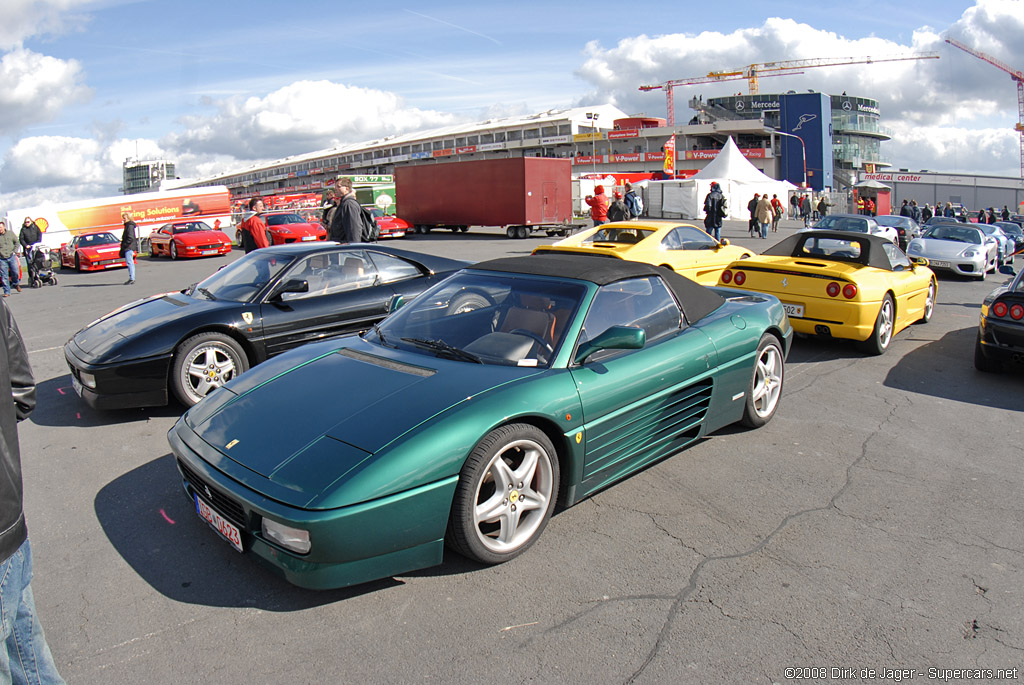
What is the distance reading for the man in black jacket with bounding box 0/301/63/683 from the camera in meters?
1.81

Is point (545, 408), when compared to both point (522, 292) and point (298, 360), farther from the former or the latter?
point (298, 360)

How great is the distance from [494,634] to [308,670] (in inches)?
27.0

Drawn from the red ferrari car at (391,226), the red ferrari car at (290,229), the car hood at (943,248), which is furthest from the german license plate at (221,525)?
the red ferrari car at (391,226)

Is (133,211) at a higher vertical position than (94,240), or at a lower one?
higher

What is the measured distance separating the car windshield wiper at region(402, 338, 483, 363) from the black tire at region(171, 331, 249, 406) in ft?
6.85

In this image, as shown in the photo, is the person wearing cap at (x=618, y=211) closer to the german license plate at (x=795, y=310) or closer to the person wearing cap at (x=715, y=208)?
the person wearing cap at (x=715, y=208)

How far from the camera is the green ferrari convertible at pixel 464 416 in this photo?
8.97 ft

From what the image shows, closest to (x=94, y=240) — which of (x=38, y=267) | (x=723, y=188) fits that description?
(x=38, y=267)

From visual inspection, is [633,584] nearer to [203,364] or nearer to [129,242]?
[203,364]

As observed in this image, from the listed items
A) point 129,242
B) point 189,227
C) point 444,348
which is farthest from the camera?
point 189,227

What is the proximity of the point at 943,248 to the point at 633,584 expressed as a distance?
15.1 m

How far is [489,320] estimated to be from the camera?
3918 mm

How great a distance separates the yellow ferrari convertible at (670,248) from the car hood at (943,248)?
6.91 meters

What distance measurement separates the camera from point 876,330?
7.17m
